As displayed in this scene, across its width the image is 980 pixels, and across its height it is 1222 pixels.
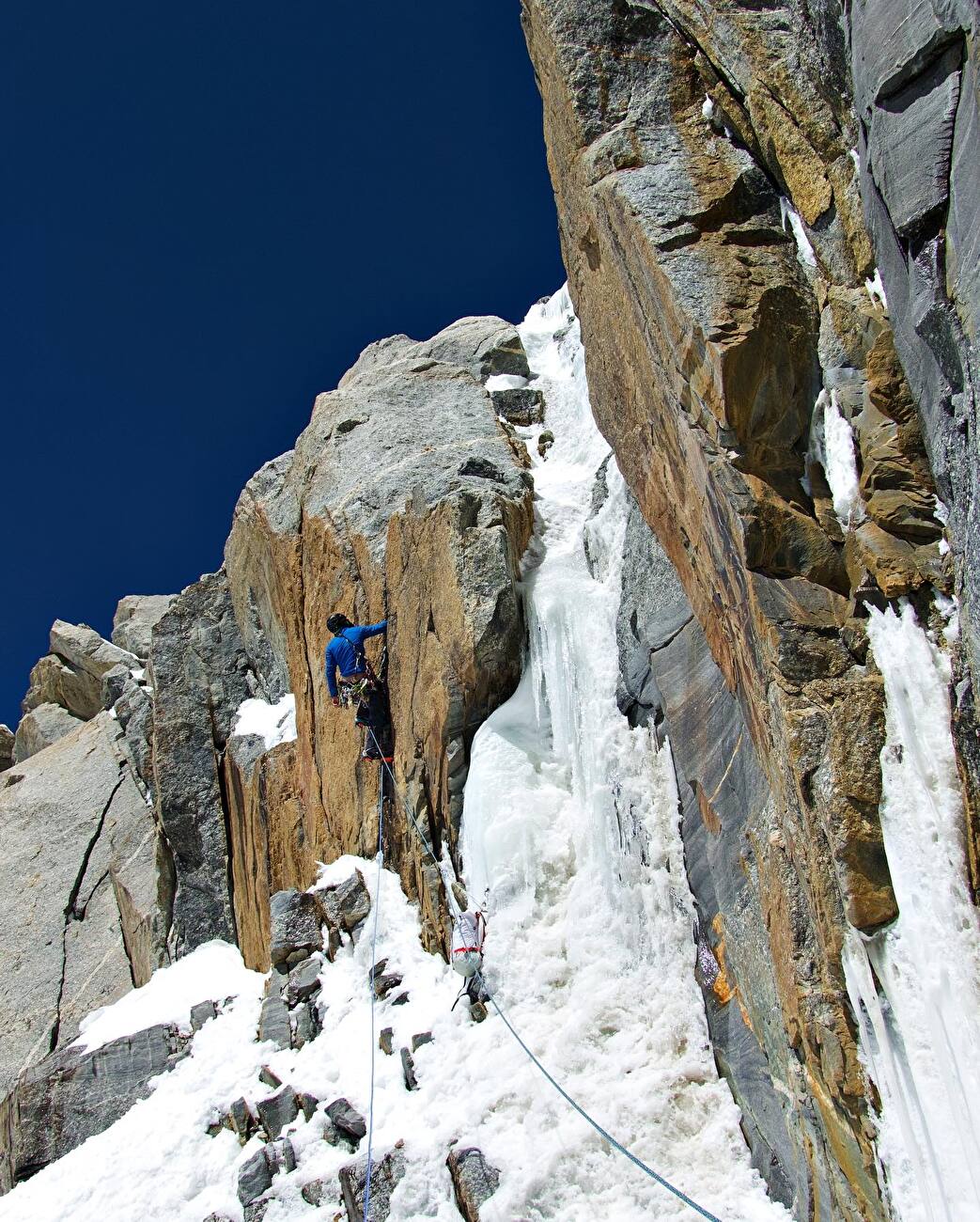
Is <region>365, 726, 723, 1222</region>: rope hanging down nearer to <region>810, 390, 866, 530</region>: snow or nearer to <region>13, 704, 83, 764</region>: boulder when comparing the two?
<region>810, 390, 866, 530</region>: snow

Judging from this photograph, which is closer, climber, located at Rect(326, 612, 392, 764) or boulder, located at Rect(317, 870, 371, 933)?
boulder, located at Rect(317, 870, 371, 933)

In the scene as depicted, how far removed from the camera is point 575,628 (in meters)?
9.28

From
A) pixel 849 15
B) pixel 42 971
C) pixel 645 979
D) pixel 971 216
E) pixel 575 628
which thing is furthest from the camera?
pixel 42 971

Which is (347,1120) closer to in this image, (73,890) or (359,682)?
(359,682)

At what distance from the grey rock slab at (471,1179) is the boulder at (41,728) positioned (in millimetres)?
20060

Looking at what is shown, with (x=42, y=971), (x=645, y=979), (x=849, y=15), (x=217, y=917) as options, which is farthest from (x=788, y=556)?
→ (x=42, y=971)

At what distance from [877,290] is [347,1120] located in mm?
7004

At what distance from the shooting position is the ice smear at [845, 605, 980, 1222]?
393 centimetres

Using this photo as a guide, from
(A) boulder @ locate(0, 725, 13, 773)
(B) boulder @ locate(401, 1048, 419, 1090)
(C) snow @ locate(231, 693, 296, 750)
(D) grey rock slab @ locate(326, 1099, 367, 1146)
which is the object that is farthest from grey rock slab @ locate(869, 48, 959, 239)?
(A) boulder @ locate(0, 725, 13, 773)

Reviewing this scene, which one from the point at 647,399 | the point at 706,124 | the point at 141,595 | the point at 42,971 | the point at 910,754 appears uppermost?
the point at 141,595

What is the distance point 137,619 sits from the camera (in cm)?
2620

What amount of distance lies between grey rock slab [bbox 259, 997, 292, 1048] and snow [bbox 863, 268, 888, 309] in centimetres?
834

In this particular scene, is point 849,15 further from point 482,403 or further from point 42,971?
point 42,971

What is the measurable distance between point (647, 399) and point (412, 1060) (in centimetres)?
553
